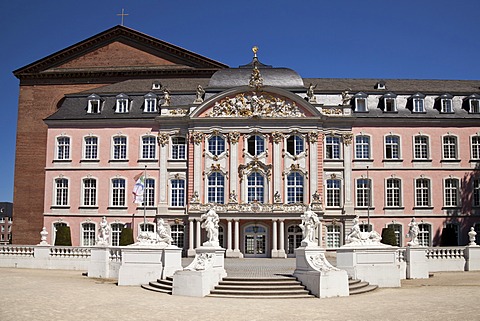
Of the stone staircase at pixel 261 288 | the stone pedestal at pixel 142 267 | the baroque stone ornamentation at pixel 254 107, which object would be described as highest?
the baroque stone ornamentation at pixel 254 107

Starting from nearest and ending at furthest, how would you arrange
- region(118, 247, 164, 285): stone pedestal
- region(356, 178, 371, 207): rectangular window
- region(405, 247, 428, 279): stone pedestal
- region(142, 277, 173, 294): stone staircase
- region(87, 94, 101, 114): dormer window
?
region(142, 277, 173, 294): stone staircase → region(118, 247, 164, 285): stone pedestal → region(405, 247, 428, 279): stone pedestal → region(356, 178, 371, 207): rectangular window → region(87, 94, 101, 114): dormer window

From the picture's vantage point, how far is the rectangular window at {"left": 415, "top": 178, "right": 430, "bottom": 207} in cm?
4450

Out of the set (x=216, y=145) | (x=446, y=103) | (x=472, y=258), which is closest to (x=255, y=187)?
(x=216, y=145)

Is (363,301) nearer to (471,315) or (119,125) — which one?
(471,315)

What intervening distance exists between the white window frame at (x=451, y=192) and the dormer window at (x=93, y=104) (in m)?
26.0

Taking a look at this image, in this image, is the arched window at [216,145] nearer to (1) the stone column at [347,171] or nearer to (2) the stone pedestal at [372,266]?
(1) the stone column at [347,171]

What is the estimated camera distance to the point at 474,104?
4578cm

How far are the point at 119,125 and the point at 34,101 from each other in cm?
1088

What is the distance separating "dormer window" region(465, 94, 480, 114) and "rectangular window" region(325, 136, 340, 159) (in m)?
10.1

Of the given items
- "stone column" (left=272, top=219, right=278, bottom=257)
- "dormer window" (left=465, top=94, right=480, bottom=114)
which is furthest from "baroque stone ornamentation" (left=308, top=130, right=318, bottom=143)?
"dormer window" (left=465, top=94, right=480, bottom=114)

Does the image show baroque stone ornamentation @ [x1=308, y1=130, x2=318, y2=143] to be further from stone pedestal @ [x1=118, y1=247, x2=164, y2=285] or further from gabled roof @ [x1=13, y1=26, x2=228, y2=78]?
stone pedestal @ [x1=118, y1=247, x2=164, y2=285]

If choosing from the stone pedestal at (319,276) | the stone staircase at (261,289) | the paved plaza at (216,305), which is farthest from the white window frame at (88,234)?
the stone pedestal at (319,276)

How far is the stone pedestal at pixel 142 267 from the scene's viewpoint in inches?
937

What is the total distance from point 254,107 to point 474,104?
16319 millimetres
